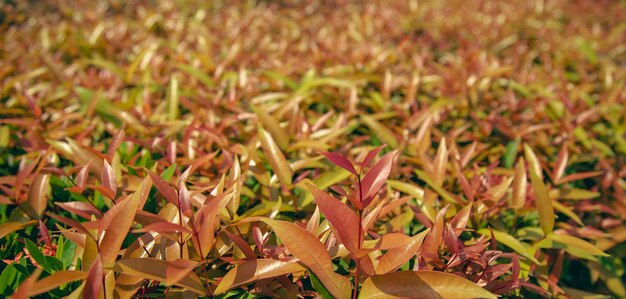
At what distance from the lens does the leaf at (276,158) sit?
5.52 ft

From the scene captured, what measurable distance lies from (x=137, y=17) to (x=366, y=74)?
231cm

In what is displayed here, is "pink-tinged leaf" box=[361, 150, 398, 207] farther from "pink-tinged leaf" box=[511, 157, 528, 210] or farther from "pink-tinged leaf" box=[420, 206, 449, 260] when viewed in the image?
"pink-tinged leaf" box=[511, 157, 528, 210]

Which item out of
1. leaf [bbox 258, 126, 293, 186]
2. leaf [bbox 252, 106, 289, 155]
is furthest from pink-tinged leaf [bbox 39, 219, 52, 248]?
leaf [bbox 252, 106, 289, 155]

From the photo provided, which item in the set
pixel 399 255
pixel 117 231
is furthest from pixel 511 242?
pixel 117 231

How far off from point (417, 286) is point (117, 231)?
718 mm

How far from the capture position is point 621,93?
289 cm

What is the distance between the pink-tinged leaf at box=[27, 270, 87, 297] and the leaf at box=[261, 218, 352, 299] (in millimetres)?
441

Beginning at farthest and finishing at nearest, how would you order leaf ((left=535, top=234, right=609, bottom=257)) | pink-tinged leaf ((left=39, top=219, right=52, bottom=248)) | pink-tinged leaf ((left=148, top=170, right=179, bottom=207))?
leaf ((left=535, top=234, right=609, bottom=257)) < pink-tinged leaf ((left=39, top=219, right=52, bottom=248)) < pink-tinged leaf ((left=148, top=170, right=179, bottom=207))

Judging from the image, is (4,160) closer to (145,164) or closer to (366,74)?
(145,164)

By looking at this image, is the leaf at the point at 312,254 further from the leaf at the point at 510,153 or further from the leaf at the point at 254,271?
the leaf at the point at 510,153

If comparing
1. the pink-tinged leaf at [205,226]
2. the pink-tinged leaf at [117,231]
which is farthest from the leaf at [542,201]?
the pink-tinged leaf at [117,231]

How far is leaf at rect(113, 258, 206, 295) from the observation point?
42.8 inches

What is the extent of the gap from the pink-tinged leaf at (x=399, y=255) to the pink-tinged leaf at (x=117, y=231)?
0.61m

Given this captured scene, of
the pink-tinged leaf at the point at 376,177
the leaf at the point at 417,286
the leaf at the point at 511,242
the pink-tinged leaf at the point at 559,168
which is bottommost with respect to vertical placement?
the leaf at the point at 511,242
